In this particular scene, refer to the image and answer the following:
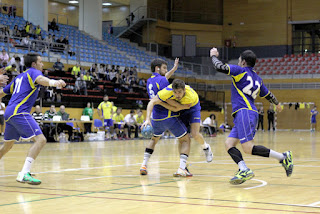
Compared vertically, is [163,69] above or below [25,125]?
above

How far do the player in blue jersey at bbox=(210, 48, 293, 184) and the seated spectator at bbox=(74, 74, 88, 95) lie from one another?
58.8ft

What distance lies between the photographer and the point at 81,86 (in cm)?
2489

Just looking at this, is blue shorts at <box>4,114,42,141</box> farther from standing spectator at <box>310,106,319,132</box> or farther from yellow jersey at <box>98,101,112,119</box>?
standing spectator at <box>310,106,319,132</box>

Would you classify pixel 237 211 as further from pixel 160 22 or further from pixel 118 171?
pixel 160 22

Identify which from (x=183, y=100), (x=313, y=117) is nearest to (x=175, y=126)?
(x=183, y=100)

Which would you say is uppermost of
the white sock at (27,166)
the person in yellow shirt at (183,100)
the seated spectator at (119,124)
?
the person in yellow shirt at (183,100)

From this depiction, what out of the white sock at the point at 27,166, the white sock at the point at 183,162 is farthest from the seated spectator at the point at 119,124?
the white sock at the point at 27,166

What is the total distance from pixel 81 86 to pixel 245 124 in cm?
1869

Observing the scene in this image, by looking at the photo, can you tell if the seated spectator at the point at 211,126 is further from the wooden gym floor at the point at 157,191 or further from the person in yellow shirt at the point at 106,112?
the wooden gym floor at the point at 157,191

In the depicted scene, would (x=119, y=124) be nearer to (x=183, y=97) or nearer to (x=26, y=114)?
(x=183, y=97)

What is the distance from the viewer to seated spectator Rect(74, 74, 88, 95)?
24.6m

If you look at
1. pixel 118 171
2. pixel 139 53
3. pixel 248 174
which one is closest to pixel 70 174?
pixel 118 171

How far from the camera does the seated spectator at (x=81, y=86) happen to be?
970 inches

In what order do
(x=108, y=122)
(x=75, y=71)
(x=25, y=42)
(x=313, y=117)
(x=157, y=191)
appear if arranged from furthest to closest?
(x=313, y=117) → (x=75, y=71) → (x=25, y=42) → (x=108, y=122) → (x=157, y=191)
